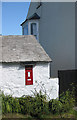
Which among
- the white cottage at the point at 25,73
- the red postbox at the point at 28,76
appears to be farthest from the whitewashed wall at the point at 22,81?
the red postbox at the point at 28,76

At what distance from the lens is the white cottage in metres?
7.64

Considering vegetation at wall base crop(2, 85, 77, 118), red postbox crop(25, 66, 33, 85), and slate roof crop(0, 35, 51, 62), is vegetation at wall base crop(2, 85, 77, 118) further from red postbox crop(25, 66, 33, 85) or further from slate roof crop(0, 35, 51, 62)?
slate roof crop(0, 35, 51, 62)

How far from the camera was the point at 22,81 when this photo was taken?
25.7 feet

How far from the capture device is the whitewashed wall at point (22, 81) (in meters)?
7.64

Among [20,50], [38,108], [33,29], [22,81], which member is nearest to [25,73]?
[22,81]

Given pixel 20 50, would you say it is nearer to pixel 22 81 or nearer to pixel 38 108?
pixel 22 81

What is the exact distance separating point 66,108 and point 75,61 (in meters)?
3.34

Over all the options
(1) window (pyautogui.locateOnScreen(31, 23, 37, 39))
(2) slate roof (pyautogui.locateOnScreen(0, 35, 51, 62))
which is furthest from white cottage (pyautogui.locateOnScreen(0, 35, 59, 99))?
(1) window (pyautogui.locateOnScreen(31, 23, 37, 39))

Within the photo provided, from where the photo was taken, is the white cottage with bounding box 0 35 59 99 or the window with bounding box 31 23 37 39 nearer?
the white cottage with bounding box 0 35 59 99

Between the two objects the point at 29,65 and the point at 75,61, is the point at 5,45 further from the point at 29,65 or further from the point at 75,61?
the point at 75,61

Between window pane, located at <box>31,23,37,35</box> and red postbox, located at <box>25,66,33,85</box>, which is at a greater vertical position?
window pane, located at <box>31,23,37,35</box>

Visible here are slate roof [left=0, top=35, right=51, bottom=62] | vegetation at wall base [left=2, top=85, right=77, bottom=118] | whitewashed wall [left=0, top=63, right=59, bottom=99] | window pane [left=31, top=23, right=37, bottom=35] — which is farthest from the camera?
window pane [left=31, top=23, right=37, bottom=35]

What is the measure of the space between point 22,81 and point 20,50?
1.62 metres

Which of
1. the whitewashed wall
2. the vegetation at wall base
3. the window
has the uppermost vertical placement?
the window
